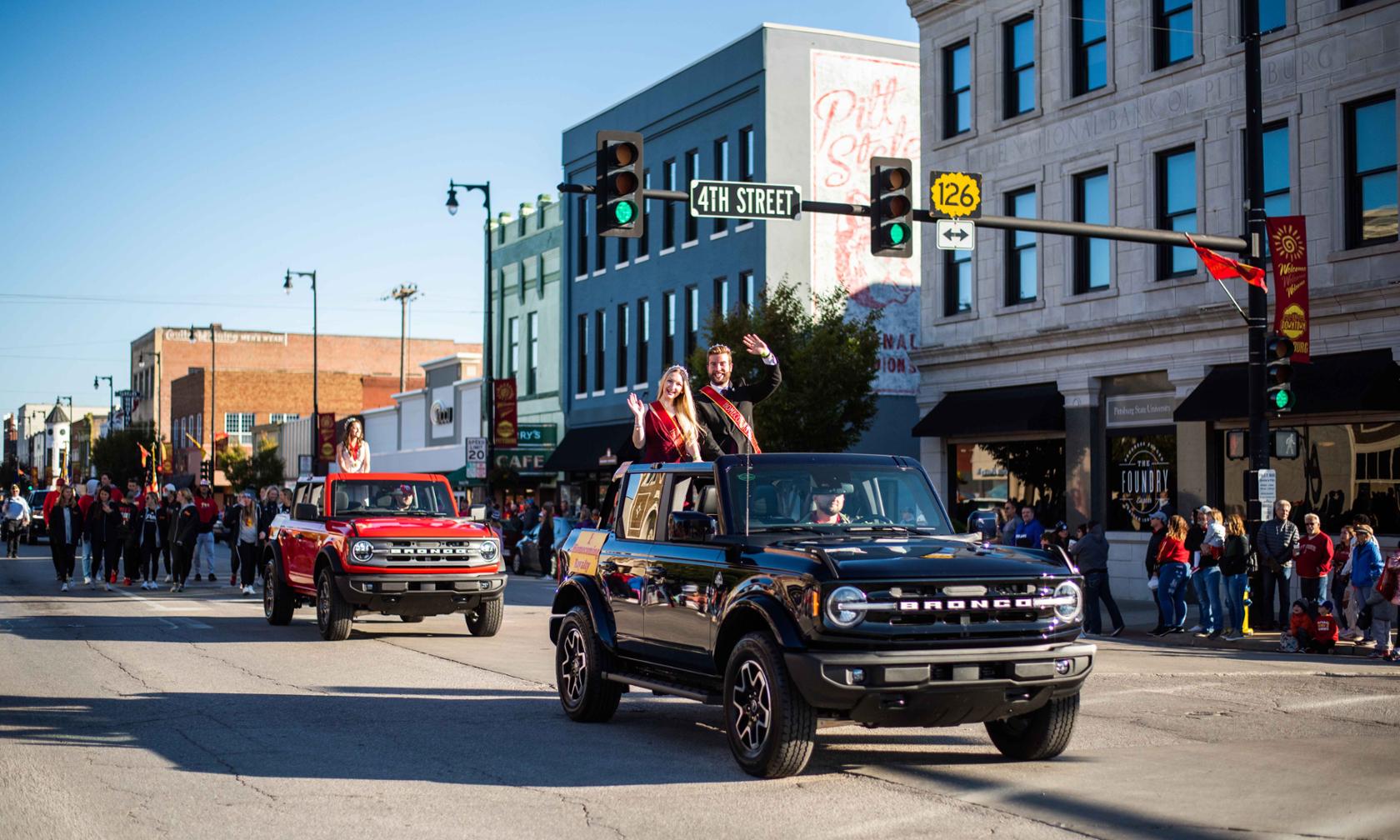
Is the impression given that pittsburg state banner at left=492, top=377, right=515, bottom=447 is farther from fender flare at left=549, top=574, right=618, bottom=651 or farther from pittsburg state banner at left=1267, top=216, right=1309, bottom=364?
fender flare at left=549, top=574, right=618, bottom=651

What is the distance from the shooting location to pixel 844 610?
326 inches

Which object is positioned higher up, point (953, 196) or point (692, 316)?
point (692, 316)

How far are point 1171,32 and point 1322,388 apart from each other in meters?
7.47

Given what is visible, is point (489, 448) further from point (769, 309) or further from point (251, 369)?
point (251, 369)

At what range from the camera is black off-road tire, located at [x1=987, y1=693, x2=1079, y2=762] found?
916 cm

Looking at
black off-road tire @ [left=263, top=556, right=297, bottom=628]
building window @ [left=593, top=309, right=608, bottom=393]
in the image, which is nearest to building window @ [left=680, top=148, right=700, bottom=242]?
building window @ [left=593, top=309, right=608, bottom=393]

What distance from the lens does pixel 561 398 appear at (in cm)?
4962

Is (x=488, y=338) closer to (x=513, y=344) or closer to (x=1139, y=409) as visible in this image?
(x=513, y=344)

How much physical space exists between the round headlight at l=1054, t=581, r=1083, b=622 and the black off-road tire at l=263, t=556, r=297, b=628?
518 inches

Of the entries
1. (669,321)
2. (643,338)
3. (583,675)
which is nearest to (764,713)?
(583,675)

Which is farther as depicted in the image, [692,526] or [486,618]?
[486,618]

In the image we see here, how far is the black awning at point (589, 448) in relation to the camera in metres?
43.5

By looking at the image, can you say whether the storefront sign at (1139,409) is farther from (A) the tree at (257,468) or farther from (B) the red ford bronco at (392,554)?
(A) the tree at (257,468)

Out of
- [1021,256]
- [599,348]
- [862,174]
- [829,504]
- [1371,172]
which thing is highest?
[862,174]
